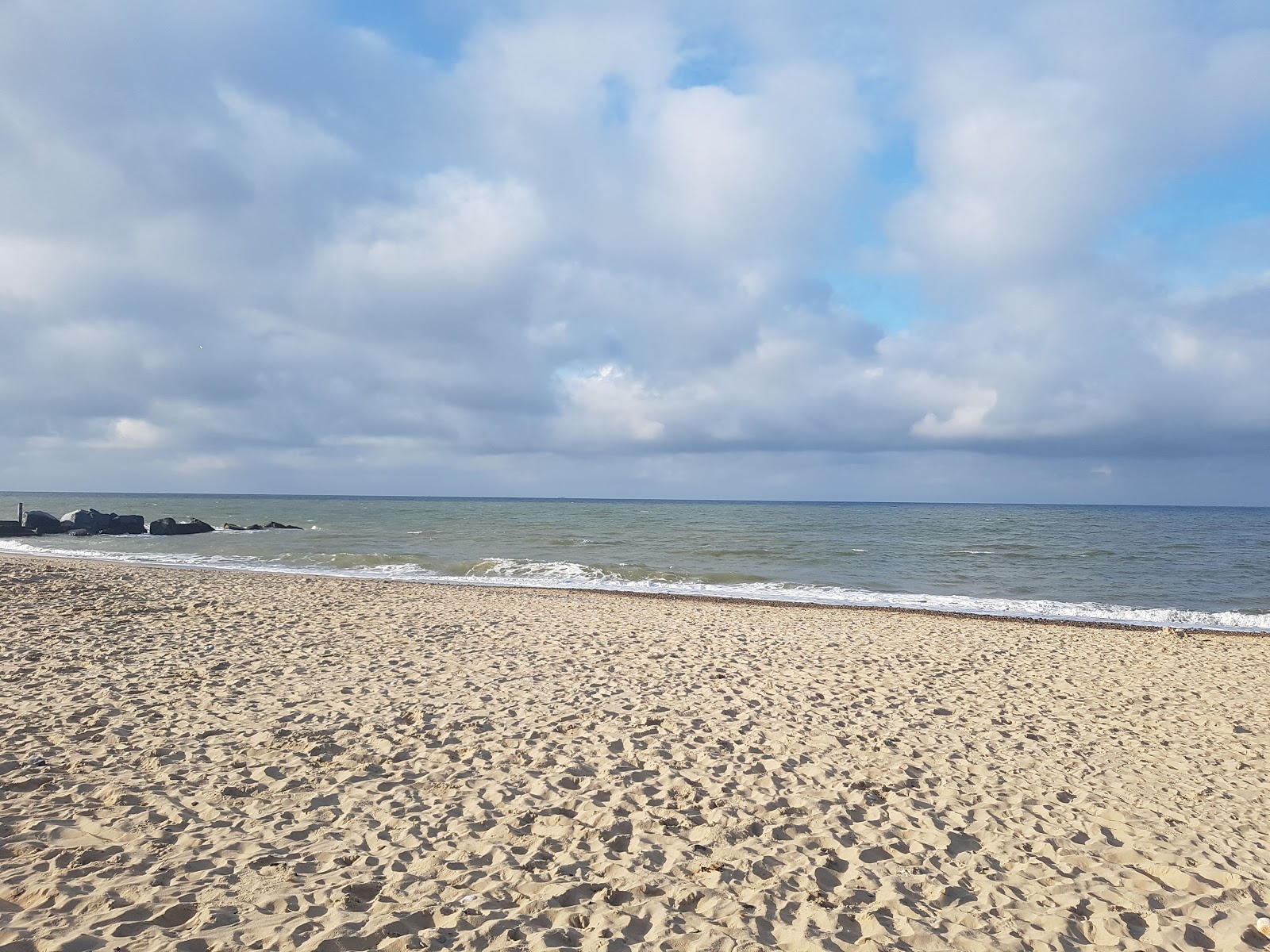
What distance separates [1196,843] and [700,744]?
158 inches

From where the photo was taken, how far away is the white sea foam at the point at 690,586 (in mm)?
19141

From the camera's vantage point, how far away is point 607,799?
5.84m

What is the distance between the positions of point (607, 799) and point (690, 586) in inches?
734

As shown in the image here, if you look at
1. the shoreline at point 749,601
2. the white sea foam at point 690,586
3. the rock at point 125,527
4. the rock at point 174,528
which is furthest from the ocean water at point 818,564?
the rock at point 125,527

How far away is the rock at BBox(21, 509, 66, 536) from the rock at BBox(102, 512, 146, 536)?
264 cm

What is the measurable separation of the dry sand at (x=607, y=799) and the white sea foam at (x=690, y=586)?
8250 mm

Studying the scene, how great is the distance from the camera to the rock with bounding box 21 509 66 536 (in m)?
43.0

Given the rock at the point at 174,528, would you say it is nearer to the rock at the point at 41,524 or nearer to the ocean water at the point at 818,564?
the ocean water at the point at 818,564

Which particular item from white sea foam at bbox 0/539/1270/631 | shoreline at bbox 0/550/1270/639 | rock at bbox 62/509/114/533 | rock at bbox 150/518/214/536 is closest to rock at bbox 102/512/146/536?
rock at bbox 62/509/114/533

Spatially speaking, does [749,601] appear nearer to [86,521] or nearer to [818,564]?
[818,564]

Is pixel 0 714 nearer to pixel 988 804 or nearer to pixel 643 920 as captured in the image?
pixel 643 920

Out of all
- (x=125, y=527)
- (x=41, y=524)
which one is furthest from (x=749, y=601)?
(x=125, y=527)

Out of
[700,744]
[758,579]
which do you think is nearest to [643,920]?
[700,744]

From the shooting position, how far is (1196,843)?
18.2 feet
